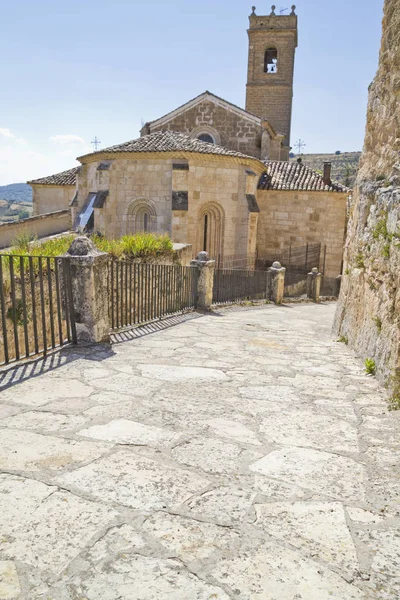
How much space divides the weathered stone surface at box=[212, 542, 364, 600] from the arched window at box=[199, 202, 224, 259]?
18364mm

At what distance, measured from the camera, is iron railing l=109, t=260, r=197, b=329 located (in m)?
8.38

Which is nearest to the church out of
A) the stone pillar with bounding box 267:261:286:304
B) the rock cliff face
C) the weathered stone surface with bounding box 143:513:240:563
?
the stone pillar with bounding box 267:261:286:304

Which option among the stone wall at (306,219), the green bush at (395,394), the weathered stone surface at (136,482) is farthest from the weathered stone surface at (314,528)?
the stone wall at (306,219)

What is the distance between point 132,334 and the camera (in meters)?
7.00

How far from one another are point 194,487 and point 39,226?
22.6 metres

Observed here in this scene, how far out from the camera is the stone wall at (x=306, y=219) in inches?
913

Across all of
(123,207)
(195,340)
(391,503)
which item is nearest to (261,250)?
(123,207)

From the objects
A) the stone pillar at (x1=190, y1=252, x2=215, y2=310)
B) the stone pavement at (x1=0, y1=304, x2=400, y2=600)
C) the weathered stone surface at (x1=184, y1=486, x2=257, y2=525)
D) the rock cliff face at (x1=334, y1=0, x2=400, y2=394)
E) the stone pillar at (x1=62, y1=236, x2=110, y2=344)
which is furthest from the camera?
the stone pillar at (x1=190, y1=252, x2=215, y2=310)

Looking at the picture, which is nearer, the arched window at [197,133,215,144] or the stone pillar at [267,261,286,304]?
the stone pillar at [267,261,286,304]

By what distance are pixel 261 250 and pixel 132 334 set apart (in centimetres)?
1822

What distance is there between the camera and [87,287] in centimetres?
566

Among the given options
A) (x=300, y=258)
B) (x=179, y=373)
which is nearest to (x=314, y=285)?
(x=300, y=258)

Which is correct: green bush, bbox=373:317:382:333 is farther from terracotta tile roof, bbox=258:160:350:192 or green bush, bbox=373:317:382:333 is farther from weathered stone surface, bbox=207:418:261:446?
terracotta tile roof, bbox=258:160:350:192

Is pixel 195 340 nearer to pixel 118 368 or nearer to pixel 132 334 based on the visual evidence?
pixel 132 334
